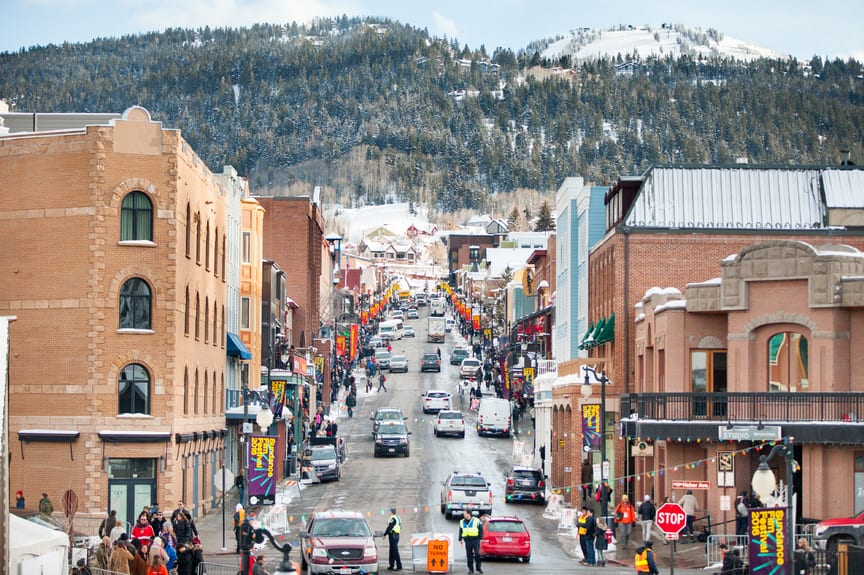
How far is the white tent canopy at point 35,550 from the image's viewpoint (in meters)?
24.3

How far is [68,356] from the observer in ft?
152

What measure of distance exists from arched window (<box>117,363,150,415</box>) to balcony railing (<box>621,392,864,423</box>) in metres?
16.1

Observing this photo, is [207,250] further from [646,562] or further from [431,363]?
[431,363]

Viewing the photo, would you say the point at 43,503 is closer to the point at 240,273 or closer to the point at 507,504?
the point at 507,504

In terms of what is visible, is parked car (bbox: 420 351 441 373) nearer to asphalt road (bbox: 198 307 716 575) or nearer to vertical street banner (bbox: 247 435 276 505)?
asphalt road (bbox: 198 307 716 575)

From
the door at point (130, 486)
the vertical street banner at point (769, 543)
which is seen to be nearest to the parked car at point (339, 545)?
the door at point (130, 486)

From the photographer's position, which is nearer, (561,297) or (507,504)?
(507,504)

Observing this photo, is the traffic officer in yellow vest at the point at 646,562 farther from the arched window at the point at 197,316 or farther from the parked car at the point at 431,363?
the parked car at the point at 431,363

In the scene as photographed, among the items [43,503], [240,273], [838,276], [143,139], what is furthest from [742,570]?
[240,273]

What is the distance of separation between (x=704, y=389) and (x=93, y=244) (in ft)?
67.1

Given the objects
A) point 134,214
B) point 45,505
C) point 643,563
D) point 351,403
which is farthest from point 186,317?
point 351,403

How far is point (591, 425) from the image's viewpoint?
52.4 meters

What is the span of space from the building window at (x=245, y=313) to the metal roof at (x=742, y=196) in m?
21.0

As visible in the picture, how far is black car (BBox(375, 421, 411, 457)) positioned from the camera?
73000 millimetres
